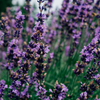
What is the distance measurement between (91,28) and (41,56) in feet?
7.02

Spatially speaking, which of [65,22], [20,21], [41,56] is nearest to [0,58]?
[65,22]

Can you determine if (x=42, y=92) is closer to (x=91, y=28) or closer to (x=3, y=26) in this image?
(x=3, y=26)

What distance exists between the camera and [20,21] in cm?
209

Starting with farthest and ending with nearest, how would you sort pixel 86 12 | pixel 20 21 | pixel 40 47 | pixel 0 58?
1. pixel 0 58
2. pixel 86 12
3. pixel 20 21
4. pixel 40 47

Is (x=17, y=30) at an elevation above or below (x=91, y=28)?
below

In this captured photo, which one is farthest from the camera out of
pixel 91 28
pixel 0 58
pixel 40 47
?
pixel 0 58

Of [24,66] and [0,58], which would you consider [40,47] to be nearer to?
[24,66]

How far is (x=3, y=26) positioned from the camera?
7.33 ft

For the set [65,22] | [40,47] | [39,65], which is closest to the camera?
[40,47]

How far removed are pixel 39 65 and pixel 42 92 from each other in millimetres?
347

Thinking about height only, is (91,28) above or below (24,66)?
above

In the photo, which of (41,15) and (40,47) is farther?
(41,15)

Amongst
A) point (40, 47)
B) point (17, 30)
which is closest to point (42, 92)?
point (40, 47)

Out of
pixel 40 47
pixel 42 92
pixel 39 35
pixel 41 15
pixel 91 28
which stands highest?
pixel 91 28
